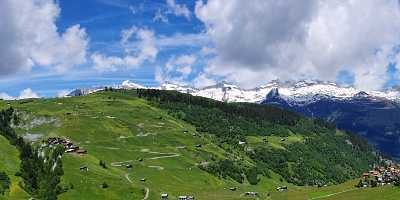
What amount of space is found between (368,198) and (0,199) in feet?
406

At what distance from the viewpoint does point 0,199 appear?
199250mm

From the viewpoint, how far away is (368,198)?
650 feet

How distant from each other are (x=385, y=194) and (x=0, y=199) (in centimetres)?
12947

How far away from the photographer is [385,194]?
652 ft

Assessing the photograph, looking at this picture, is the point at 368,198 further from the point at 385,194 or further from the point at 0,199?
the point at 0,199

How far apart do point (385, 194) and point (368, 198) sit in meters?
6.01

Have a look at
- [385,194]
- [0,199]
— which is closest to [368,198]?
[385,194]
